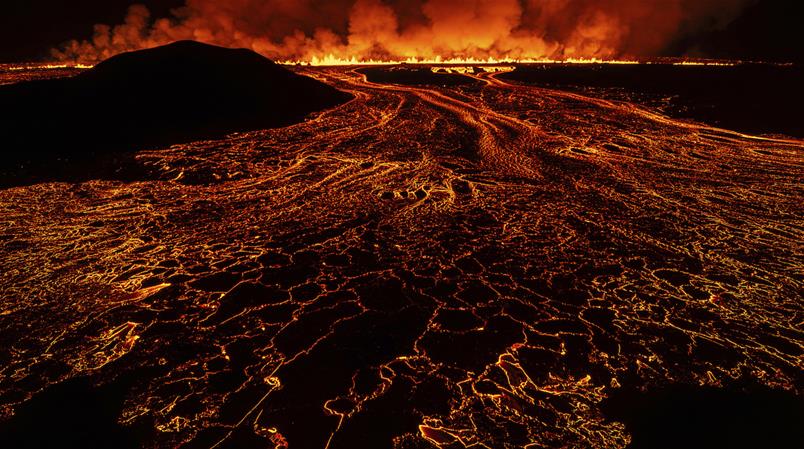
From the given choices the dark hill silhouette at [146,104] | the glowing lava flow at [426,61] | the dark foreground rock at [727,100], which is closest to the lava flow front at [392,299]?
the dark hill silhouette at [146,104]

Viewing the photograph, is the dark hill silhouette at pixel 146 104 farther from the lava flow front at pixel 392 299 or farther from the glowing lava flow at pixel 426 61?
the glowing lava flow at pixel 426 61

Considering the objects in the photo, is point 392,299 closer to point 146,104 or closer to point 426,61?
point 146,104

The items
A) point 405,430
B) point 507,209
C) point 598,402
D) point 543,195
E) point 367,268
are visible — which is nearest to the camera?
point 405,430

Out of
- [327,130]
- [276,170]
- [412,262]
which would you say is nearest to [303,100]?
[327,130]

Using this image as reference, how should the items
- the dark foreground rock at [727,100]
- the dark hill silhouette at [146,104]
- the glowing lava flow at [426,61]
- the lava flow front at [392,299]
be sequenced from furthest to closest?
the glowing lava flow at [426,61] < the dark foreground rock at [727,100] < the dark hill silhouette at [146,104] < the lava flow front at [392,299]

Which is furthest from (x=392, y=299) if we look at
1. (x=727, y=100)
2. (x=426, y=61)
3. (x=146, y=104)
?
(x=426, y=61)

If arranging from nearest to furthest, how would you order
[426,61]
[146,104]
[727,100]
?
[146,104] < [727,100] < [426,61]

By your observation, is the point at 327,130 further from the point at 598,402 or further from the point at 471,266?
the point at 598,402
